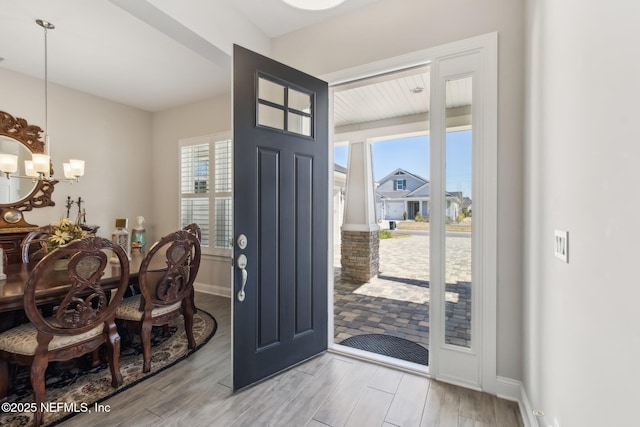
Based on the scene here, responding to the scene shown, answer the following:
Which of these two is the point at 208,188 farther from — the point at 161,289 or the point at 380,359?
the point at 380,359

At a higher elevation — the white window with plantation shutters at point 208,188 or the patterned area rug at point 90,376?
the white window with plantation shutters at point 208,188

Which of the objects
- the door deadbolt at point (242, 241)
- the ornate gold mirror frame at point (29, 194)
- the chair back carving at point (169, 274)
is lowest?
the chair back carving at point (169, 274)

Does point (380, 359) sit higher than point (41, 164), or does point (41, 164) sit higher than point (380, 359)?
point (41, 164)

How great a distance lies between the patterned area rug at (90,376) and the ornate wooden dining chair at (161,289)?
0.15 m

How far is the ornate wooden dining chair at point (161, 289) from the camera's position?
2.31m

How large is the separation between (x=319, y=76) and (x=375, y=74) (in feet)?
1.72

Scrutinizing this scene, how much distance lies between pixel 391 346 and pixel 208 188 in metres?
3.54

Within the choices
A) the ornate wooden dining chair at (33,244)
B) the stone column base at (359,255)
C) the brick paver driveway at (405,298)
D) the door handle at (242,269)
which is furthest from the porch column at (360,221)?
the ornate wooden dining chair at (33,244)

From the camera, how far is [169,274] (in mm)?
2418

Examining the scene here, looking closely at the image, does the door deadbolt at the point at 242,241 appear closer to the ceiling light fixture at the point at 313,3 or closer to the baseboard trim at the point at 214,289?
the ceiling light fixture at the point at 313,3

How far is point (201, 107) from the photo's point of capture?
465 centimetres
